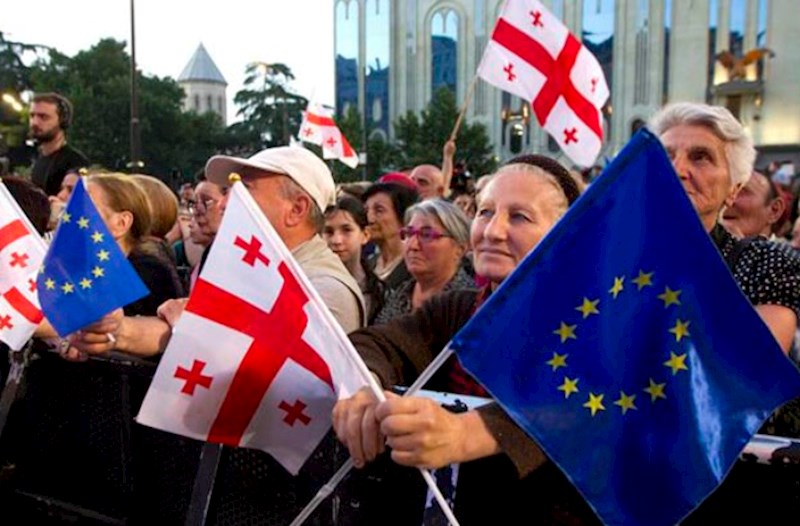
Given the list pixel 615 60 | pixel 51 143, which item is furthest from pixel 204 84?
pixel 51 143

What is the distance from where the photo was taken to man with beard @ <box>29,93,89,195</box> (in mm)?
6285

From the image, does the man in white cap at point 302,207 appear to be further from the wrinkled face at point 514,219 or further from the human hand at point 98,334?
the wrinkled face at point 514,219

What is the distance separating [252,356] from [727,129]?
1836 millimetres

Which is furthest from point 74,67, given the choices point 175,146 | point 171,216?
point 171,216

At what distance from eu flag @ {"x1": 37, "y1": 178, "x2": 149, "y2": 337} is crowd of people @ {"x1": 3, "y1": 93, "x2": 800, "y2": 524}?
0.07 metres

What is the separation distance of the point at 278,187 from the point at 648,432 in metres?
1.99

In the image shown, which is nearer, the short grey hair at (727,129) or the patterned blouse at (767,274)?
the patterned blouse at (767,274)

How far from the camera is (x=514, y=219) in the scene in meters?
2.28

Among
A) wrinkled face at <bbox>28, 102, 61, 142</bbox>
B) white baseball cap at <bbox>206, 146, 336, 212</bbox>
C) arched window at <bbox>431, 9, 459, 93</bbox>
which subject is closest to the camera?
white baseball cap at <bbox>206, 146, 336, 212</bbox>

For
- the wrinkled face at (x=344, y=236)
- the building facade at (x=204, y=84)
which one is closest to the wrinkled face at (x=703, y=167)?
the wrinkled face at (x=344, y=236)

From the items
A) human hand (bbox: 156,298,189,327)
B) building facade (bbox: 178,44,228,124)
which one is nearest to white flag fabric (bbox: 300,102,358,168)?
human hand (bbox: 156,298,189,327)

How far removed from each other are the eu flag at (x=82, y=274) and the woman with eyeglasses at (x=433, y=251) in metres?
1.99

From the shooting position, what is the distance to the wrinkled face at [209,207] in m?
4.05

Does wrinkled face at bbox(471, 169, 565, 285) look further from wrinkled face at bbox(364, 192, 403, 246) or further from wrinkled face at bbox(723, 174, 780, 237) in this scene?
wrinkled face at bbox(364, 192, 403, 246)
